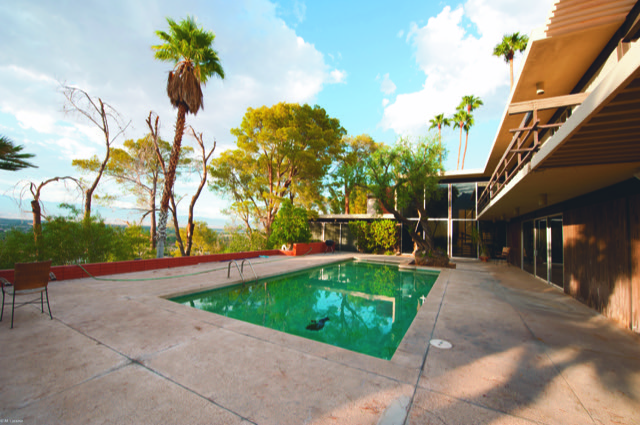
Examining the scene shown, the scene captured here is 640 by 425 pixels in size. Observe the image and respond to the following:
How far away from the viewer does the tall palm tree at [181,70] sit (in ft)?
31.4

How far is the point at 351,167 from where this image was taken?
12.1 metres

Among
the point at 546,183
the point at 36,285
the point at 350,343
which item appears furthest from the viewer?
the point at 546,183

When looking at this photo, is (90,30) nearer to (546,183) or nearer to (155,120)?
(155,120)

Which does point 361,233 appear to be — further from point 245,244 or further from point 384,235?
point 245,244

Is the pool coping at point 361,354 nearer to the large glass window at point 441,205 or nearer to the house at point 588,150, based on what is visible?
the house at point 588,150

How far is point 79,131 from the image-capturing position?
37.8 feet

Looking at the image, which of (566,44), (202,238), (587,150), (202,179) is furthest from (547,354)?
(202,238)

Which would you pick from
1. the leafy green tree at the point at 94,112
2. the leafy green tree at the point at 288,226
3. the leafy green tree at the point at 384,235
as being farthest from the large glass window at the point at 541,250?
the leafy green tree at the point at 94,112

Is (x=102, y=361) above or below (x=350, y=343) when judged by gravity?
above

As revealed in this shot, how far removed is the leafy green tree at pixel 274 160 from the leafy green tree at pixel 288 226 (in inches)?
88.0

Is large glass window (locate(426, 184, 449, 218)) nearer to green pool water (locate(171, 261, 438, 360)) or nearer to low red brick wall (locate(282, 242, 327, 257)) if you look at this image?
green pool water (locate(171, 261, 438, 360))

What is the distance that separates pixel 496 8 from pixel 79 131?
52.9ft

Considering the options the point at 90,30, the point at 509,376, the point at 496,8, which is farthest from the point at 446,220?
the point at 90,30

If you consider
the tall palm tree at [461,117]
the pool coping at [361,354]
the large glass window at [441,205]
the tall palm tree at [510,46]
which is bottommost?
the pool coping at [361,354]
